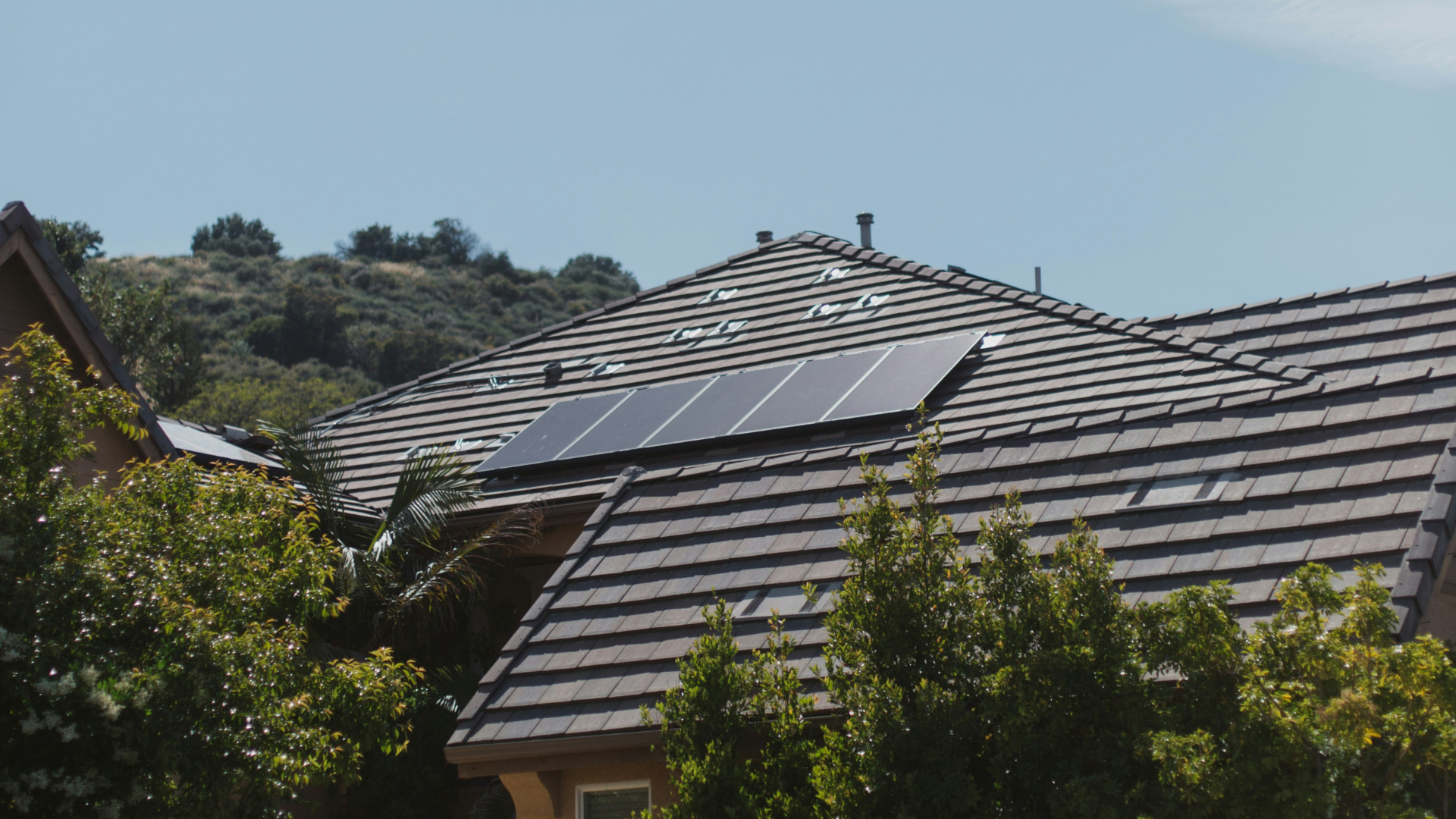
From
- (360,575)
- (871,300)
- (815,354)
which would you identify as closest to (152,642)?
(360,575)

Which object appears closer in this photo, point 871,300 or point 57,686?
point 57,686

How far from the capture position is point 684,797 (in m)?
8.11

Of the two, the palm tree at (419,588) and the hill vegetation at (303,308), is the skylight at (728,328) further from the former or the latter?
the hill vegetation at (303,308)

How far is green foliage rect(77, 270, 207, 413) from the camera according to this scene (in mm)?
43062

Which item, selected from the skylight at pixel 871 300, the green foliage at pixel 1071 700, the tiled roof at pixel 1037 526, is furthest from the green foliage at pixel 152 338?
the green foliage at pixel 1071 700

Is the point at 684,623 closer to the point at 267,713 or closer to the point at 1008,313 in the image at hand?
the point at 267,713

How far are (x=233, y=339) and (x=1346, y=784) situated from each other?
6273cm

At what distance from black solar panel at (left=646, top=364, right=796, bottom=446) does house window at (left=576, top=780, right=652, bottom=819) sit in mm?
5570

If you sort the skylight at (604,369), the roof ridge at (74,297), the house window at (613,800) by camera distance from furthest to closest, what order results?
the skylight at (604,369) < the roof ridge at (74,297) < the house window at (613,800)

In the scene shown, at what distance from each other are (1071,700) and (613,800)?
4.44 meters

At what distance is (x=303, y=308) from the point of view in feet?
209

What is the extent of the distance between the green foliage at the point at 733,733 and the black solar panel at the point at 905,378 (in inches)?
246

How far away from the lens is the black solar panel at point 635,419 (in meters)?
15.7

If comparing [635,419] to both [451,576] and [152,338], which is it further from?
[152,338]
